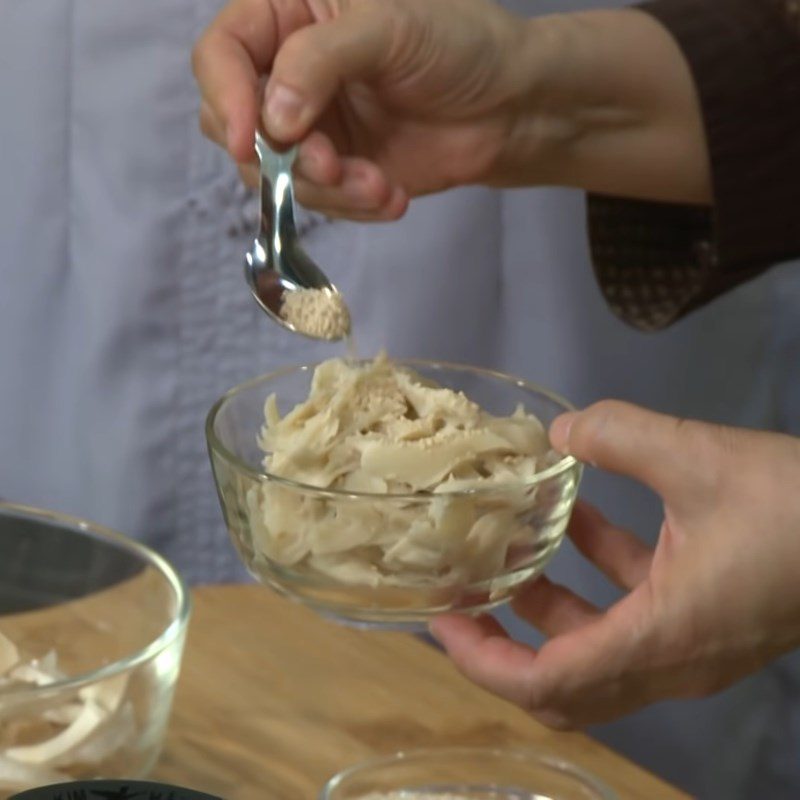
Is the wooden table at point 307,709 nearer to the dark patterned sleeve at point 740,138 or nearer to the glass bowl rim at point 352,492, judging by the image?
the glass bowl rim at point 352,492

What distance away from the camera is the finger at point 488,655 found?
74cm

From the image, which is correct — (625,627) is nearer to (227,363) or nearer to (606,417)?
(606,417)

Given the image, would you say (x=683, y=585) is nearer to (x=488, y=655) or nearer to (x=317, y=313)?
(x=488, y=655)

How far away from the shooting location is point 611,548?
844mm

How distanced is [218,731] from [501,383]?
250 mm

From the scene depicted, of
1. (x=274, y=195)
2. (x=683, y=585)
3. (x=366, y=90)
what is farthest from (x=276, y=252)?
(x=683, y=585)

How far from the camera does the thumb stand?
79cm

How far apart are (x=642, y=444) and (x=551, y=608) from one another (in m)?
0.16

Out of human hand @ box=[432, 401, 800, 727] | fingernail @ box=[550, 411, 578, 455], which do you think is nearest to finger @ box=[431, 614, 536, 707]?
human hand @ box=[432, 401, 800, 727]

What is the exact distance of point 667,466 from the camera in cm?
69

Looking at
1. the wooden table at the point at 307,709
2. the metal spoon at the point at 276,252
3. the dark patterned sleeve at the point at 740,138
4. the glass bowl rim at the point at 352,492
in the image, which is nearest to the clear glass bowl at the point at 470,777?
the wooden table at the point at 307,709

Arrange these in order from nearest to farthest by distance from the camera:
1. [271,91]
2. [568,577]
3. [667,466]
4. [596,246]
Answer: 1. [667,466]
2. [271,91]
3. [596,246]
4. [568,577]

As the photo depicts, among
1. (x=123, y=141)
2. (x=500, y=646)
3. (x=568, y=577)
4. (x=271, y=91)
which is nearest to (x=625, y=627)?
(x=500, y=646)

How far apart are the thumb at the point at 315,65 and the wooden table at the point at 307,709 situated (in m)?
0.29
